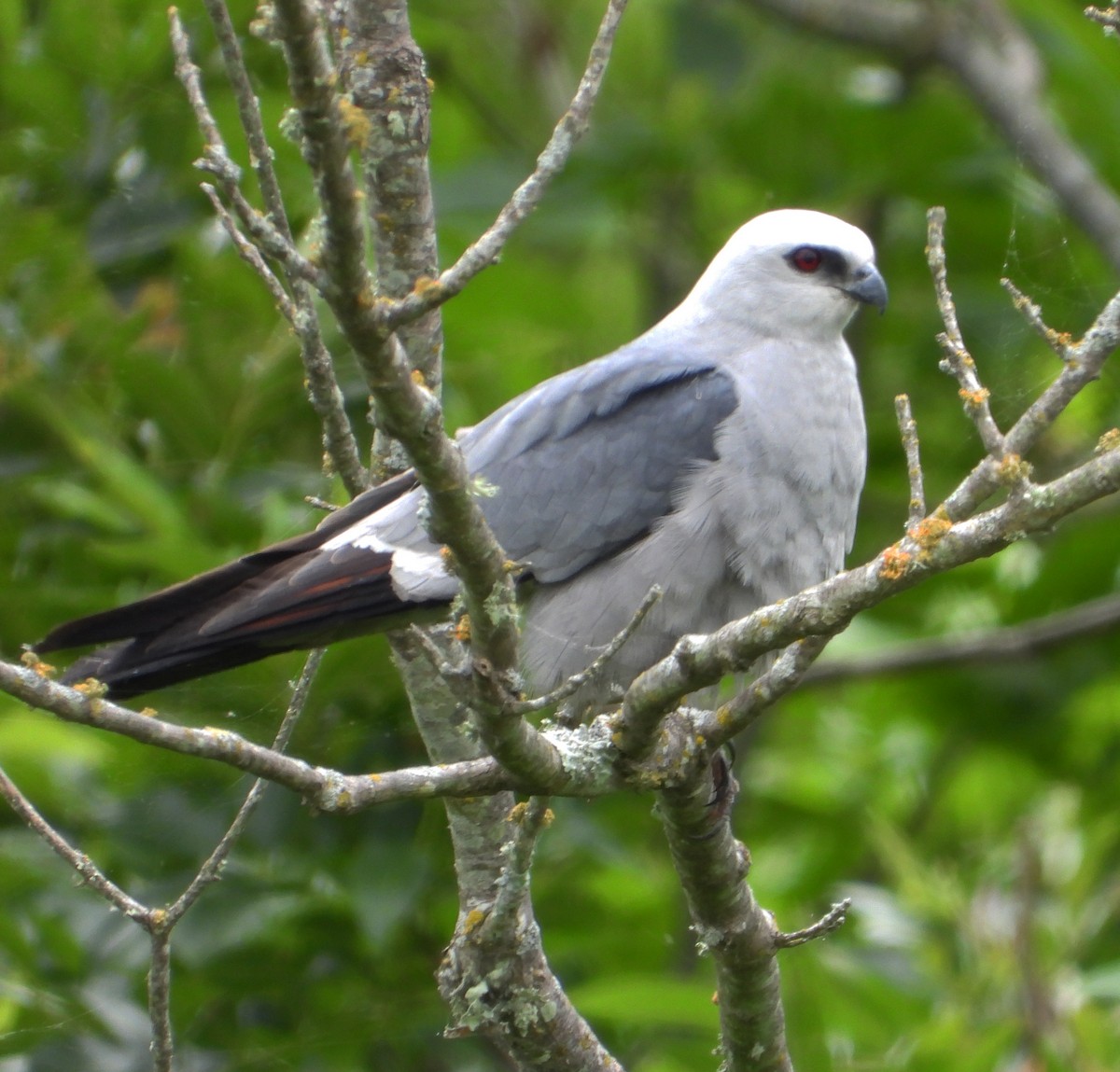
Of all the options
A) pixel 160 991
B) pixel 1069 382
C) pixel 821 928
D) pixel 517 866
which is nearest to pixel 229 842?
pixel 160 991

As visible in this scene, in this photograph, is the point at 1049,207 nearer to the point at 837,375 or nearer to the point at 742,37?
the point at 742,37

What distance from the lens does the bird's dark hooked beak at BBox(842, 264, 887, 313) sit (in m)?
3.54

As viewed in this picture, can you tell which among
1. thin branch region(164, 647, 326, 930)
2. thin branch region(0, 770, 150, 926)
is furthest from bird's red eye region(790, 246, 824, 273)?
thin branch region(0, 770, 150, 926)

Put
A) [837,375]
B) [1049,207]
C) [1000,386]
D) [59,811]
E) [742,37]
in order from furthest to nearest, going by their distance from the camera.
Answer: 1. [742,37]
2. [1049,207]
3. [59,811]
4. [837,375]
5. [1000,386]

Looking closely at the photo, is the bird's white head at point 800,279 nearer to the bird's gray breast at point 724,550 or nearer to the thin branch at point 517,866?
the bird's gray breast at point 724,550

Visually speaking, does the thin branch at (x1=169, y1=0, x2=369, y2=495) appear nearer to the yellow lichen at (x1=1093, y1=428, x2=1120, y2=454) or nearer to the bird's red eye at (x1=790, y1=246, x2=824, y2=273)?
the yellow lichen at (x1=1093, y1=428, x2=1120, y2=454)

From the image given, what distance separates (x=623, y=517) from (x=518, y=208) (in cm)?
153

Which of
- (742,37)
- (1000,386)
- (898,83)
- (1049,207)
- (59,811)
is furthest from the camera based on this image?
(898,83)

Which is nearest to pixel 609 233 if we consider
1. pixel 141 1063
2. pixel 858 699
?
pixel 858 699

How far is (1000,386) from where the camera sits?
282 cm

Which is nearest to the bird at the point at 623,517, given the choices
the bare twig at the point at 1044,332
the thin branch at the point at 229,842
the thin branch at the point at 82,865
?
the thin branch at the point at 229,842

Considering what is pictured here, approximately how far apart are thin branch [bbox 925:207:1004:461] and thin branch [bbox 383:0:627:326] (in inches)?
23.5

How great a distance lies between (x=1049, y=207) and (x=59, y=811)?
12.0 feet

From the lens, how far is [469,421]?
13.7 feet
